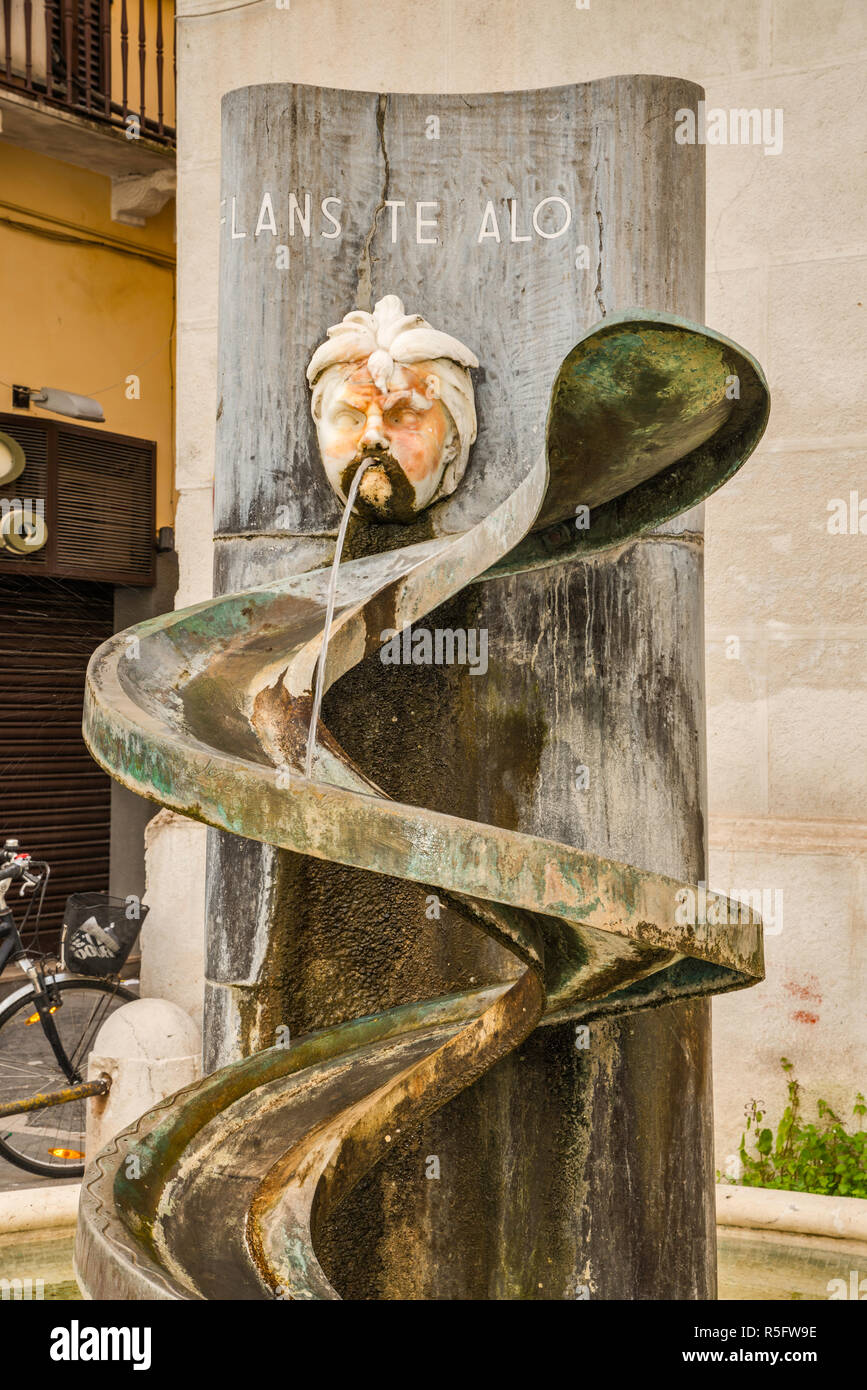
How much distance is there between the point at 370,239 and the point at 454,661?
654 millimetres

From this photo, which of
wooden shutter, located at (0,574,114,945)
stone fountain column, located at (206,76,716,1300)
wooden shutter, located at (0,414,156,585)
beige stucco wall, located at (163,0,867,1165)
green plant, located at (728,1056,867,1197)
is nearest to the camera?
stone fountain column, located at (206,76,716,1300)

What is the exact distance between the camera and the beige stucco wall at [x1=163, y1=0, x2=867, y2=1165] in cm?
419

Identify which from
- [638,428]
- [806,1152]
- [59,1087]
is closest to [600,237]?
[638,428]

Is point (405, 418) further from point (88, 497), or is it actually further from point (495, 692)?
point (88, 497)

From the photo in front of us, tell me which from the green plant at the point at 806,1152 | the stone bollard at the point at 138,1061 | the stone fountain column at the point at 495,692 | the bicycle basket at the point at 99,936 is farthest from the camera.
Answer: the bicycle basket at the point at 99,936

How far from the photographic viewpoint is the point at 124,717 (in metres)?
1.60

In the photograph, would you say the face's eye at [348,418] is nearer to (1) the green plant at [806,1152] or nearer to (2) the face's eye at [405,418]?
(2) the face's eye at [405,418]

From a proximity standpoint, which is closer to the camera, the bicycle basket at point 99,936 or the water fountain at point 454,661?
the water fountain at point 454,661

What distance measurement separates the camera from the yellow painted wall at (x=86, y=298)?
27.6 ft

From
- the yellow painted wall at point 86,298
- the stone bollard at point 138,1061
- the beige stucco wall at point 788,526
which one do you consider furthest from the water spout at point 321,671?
the yellow painted wall at point 86,298

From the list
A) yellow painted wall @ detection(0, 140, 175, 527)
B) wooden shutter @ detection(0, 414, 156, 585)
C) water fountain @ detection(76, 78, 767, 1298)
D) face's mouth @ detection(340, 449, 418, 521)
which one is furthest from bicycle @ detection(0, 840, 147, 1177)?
yellow painted wall @ detection(0, 140, 175, 527)

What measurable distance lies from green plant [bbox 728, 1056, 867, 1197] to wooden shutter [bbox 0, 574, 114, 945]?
17.6ft

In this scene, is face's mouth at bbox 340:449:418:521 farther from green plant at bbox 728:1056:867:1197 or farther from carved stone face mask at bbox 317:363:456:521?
green plant at bbox 728:1056:867:1197

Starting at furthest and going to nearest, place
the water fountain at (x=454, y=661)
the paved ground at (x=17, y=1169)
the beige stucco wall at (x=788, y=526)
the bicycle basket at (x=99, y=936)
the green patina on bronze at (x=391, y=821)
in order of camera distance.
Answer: the bicycle basket at (x=99, y=936)
the paved ground at (x=17, y=1169)
the beige stucco wall at (x=788, y=526)
the water fountain at (x=454, y=661)
the green patina on bronze at (x=391, y=821)
